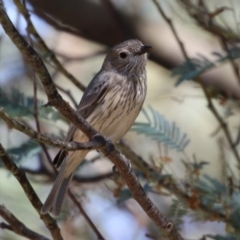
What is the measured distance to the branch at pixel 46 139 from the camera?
2340 millimetres

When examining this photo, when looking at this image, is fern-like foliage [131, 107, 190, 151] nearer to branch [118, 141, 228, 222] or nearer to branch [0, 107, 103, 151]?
branch [118, 141, 228, 222]

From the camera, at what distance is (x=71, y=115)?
2586 millimetres

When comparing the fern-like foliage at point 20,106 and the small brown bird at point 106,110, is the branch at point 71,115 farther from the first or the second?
the fern-like foliage at point 20,106

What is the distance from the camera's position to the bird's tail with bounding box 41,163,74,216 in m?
3.45

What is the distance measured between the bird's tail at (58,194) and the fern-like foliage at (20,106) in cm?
38

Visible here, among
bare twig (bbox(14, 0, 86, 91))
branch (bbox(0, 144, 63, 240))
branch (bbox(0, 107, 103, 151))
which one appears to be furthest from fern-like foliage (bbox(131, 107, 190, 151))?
branch (bbox(0, 107, 103, 151))

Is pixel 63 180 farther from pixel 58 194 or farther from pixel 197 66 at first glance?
pixel 197 66

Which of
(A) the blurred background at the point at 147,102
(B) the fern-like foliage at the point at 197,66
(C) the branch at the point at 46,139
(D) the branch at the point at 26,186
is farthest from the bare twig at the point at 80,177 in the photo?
(C) the branch at the point at 46,139

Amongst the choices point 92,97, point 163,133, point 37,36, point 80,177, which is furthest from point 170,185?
point 37,36

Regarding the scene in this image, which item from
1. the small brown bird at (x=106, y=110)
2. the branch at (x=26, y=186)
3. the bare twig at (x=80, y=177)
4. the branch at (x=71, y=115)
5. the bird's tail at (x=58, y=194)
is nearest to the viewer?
the branch at (x=71, y=115)

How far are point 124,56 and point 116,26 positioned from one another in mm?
933

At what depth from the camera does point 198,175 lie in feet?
11.9

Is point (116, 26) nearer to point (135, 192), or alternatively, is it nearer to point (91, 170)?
point (91, 170)

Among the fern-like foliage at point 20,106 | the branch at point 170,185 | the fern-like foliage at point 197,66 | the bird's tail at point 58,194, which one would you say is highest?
the fern-like foliage at point 197,66
